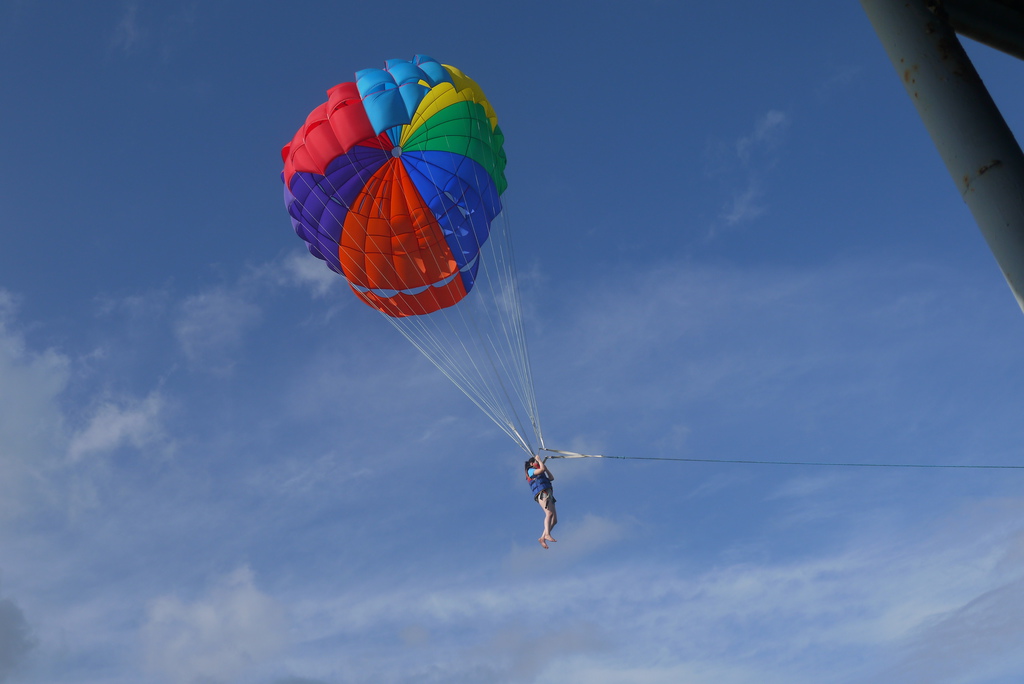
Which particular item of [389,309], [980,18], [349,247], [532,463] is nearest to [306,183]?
[349,247]

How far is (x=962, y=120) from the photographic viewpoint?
1.81m

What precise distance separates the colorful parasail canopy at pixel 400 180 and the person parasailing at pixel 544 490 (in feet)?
13.8

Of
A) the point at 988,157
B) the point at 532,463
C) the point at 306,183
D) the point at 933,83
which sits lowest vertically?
the point at 988,157

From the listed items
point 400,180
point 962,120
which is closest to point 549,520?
point 400,180

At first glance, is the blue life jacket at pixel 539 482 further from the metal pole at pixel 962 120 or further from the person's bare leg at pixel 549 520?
the metal pole at pixel 962 120

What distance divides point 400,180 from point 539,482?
598 centimetres

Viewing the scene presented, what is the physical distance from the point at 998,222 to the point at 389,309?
13.8 m

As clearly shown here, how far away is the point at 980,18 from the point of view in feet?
7.27

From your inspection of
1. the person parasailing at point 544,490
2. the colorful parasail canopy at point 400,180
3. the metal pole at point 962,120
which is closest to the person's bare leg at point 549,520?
the person parasailing at point 544,490

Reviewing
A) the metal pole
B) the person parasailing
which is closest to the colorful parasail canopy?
the person parasailing

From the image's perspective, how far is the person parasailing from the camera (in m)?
12.2

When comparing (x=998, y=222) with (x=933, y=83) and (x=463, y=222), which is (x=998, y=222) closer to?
(x=933, y=83)

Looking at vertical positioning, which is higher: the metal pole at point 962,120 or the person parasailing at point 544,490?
the person parasailing at point 544,490

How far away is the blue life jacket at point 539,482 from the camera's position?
12180 millimetres
